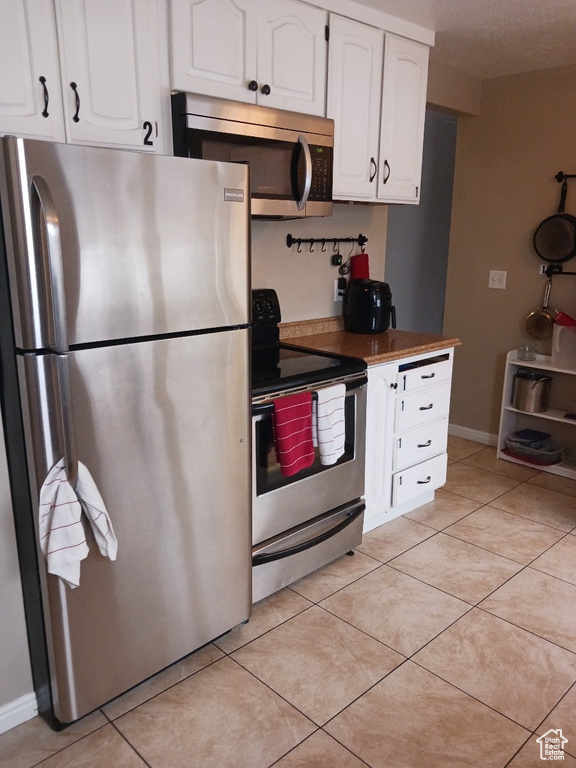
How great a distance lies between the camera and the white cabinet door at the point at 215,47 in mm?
2020

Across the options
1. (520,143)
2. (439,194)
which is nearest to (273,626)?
(520,143)

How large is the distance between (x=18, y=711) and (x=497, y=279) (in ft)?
11.7

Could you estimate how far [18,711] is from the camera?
1.76m

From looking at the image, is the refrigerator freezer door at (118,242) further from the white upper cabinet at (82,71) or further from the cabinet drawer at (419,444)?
the cabinet drawer at (419,444)

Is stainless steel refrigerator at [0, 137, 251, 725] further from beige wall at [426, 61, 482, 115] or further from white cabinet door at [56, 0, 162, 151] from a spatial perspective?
beige wall at [426, 61, 482, 115]

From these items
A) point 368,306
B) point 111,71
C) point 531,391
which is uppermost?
point 111,71

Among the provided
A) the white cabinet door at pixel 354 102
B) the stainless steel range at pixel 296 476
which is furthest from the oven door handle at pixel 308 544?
the white cabinet door at pixel 354 102

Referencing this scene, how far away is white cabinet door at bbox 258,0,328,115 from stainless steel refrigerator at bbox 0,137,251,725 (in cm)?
76

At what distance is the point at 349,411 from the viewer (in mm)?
2471

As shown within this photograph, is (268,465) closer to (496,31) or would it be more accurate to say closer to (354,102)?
(354,102)

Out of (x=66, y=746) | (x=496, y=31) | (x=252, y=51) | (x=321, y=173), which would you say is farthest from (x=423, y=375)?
(x=66, y=746)

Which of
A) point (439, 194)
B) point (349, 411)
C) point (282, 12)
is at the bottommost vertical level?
point (349, 411)

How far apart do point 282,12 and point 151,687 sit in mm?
2478

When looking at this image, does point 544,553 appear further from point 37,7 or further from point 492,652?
point 37,7
